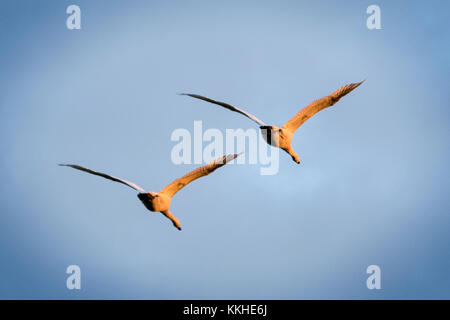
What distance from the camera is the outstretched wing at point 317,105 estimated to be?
2083 centimetres

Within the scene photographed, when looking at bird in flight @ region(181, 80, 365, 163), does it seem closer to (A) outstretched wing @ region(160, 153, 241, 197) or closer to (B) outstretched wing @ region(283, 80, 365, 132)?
(B) outstretched wing @ region(283, 80, 365, 132)

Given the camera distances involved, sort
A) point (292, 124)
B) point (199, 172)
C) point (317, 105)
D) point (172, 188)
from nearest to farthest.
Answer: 1. point (199, 172)
2. point (172, 188)
3. point (317, 105)
4. point (292, 124)

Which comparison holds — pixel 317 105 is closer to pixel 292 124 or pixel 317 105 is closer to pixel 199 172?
pixel 292 124

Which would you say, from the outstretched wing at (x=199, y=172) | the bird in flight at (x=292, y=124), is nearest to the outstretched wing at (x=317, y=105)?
the bird in flight at (x=292, y=124)

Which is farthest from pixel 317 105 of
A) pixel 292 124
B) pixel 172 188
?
pixel 172 188

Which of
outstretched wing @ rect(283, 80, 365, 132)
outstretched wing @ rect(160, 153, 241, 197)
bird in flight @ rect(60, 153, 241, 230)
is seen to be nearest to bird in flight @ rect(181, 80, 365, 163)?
outstretched wing @ rect(283, 80, 365, 132)

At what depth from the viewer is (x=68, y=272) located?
25.8 m

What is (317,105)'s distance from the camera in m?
21.2

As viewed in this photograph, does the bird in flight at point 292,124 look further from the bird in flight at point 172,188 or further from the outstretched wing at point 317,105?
the bird in flight at point 172,188

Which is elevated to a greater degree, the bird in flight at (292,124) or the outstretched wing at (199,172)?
the bird in flight at (292,124)

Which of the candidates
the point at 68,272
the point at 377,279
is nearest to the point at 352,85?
the point at 377,279

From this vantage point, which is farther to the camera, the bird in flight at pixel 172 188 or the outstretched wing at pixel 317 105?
the outstretched wing at pixel 317 105

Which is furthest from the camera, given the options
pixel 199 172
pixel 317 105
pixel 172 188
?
pixel 317 105

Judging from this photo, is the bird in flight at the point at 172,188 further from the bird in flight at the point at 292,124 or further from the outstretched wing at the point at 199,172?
the bird in flight at the point at 292,124
